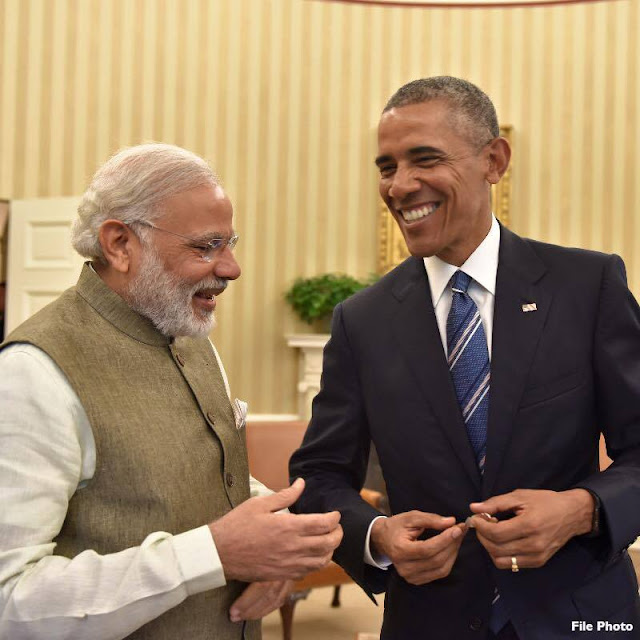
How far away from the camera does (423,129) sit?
177 cm

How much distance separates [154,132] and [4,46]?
150 centimetres

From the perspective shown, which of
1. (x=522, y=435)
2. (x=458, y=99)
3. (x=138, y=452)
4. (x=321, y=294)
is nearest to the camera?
(x=138, y=452)

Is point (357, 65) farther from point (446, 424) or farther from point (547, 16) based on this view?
point (446, 424)

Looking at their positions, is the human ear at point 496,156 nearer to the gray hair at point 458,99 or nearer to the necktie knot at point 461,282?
the gray hair at point 458,99

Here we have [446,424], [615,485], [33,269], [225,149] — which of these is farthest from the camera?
[225,149]

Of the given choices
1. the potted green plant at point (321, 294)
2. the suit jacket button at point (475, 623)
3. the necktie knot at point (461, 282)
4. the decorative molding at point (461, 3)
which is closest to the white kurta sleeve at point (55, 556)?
the suit jacket button at point (475, 623)

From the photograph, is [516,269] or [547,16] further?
[547,16]

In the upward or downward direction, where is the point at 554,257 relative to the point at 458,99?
downward

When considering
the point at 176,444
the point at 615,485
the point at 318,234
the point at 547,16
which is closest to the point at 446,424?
the point at 615,485

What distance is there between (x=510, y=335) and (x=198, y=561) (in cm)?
76

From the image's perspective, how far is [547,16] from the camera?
748 centimetres

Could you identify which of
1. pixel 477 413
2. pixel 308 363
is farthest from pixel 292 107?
pixel 477 413

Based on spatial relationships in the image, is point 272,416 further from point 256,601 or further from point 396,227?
point 256,601

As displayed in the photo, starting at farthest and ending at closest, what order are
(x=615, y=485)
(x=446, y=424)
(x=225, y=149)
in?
1. (x=225, y=149)
2. (x=446, y=424)
3. (x=615, y=485)
